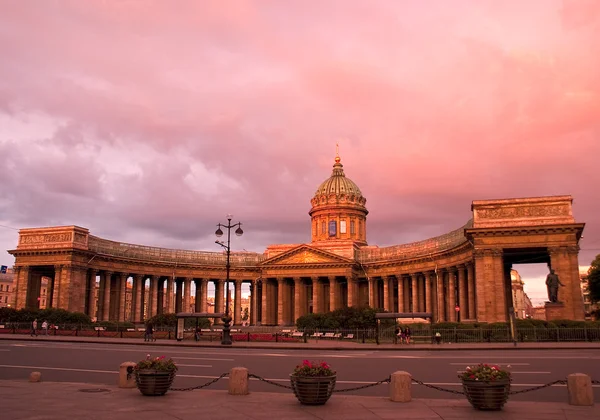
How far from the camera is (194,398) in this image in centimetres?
1539

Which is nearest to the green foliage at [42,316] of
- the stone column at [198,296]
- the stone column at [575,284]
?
the stone column at [198,296]

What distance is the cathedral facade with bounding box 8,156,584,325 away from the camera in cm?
5975

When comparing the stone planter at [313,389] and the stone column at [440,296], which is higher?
the stone column at [440,296]

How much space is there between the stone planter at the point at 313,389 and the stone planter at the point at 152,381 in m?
3.80

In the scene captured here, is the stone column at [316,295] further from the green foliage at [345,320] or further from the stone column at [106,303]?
the stone column at [106,303]

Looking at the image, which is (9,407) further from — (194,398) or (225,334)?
(225,334)

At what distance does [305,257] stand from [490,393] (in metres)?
82.4

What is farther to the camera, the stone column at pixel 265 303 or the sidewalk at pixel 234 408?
A: the stone column at pixel 265 303

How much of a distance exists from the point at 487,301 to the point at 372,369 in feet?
127

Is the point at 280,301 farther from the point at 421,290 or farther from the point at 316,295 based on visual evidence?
the point at 421,290

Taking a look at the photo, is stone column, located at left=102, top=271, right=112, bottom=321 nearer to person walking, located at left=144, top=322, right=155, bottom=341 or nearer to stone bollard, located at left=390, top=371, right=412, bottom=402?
person walking, located at left=144, top=322, right=155, bottom=341

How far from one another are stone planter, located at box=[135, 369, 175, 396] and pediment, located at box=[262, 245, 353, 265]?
77.9m

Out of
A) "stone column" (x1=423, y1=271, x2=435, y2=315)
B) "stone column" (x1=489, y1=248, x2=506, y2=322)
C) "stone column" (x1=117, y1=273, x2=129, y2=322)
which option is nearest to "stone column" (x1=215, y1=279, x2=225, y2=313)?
"stone column" (x1=117, y1=273, x2=129, y2=322)

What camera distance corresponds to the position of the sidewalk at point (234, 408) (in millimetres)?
12812
